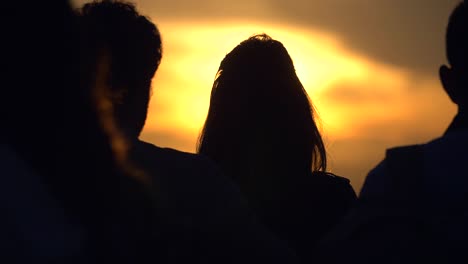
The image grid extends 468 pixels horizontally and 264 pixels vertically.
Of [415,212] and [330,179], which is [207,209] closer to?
[415,212]

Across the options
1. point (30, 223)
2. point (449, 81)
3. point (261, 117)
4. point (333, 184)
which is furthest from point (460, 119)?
point (261, 117)

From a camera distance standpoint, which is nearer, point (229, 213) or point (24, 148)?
point (24, 148)

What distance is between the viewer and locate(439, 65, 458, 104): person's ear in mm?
2463

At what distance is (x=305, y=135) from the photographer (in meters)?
3.97

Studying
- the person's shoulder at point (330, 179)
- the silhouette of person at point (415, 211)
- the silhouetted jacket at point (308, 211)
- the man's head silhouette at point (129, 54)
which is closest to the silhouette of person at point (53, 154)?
the silhouette of person at point (415, 211)

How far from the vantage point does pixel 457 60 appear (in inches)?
96.3

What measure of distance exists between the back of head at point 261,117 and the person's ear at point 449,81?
144 cm

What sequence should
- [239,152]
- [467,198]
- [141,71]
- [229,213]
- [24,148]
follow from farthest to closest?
[239,152] → [141,71] → [229,213] → [467,198] → [24,148]

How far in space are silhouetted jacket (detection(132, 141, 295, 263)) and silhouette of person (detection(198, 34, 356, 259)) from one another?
112cm

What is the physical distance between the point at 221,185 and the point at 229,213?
0.11 meters

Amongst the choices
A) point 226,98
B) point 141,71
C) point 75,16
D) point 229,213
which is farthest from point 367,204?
point 226,98

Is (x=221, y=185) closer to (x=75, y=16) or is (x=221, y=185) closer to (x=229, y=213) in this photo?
(x=229, y=213)

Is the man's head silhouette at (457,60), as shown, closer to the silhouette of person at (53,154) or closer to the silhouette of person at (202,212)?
the silhouette of person at (202,212)

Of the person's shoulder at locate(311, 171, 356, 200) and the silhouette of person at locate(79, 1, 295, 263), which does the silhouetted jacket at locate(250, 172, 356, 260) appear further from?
the silhouette of person at locate(79, 1, 295, 263)
